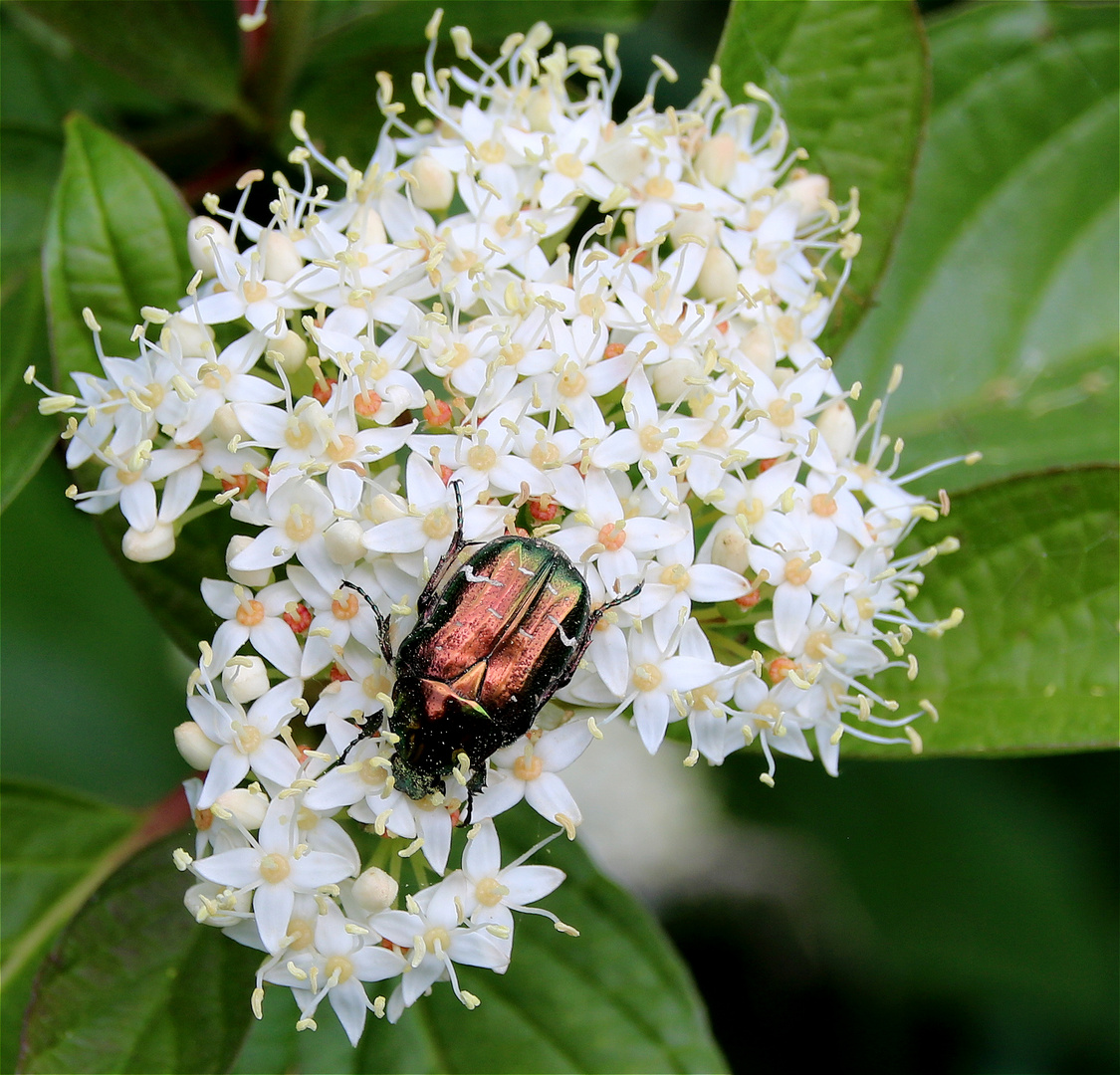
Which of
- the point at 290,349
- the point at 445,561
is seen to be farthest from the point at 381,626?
the point at 290,349

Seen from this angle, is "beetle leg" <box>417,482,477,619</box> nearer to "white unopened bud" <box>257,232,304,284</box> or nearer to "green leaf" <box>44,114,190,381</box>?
"white unopened bud" <box>257,232,304,284</box>

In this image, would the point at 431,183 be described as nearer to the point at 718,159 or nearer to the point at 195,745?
the point at 718,159

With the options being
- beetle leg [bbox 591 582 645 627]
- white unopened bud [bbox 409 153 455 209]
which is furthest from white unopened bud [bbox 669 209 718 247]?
beetle leg [bbox 591 582 645 627]

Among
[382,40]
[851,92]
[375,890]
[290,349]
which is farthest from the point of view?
[382,40]

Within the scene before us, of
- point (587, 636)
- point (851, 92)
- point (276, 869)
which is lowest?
point (276, 869)

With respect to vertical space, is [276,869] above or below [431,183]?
below

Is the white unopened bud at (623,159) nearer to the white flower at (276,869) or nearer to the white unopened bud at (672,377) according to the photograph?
the white unopened bud at (672,377)
